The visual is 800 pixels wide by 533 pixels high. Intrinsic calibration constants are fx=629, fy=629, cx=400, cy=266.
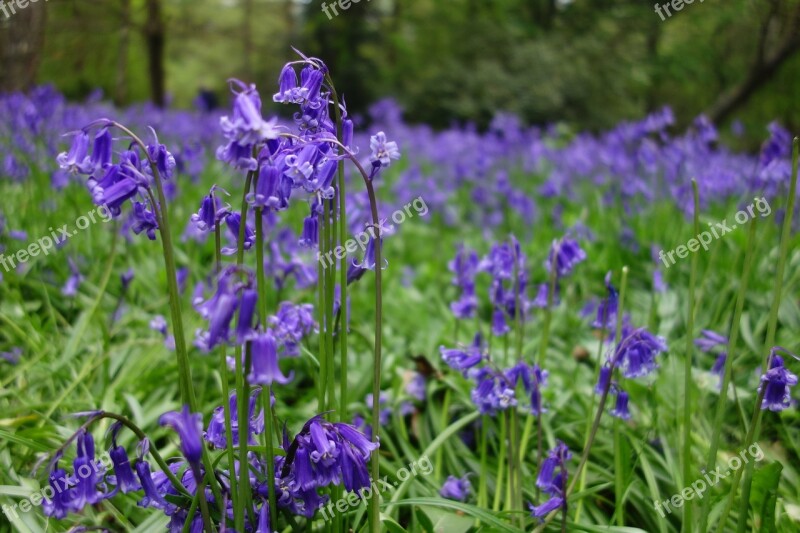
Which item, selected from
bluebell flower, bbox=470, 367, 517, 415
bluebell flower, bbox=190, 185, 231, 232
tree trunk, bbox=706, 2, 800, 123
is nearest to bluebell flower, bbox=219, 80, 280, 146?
bluebell flower, bbox=190, 185, 231, 232

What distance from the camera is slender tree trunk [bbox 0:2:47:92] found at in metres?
6.54

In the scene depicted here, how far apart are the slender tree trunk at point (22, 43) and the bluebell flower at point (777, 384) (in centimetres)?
721

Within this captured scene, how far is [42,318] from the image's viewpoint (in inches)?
133

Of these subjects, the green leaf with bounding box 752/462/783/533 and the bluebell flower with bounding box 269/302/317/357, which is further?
the bluebell flower with bounding box 269/302/317/357

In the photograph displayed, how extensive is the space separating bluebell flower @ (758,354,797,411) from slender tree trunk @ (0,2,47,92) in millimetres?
7214

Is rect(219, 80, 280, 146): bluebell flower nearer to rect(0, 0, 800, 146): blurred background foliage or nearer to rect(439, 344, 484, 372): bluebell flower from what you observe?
rect(439, 344, 484, 372): bluebell flower

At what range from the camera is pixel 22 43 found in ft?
22.3

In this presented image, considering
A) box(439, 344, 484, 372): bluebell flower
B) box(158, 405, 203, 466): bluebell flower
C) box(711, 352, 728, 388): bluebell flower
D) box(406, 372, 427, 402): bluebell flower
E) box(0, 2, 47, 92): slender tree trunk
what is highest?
box(0, 2, 47, 92): slender tree trunk

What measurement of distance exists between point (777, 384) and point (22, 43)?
305 inches

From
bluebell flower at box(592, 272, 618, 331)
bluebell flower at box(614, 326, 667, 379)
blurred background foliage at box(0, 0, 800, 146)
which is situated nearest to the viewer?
bluebell flower at box(614, 326, 667, 379)

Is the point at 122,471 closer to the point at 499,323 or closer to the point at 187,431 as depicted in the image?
the point at 187,431

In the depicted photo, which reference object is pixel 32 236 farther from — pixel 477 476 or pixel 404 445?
pixel 477 476

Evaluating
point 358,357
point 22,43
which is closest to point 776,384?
point 358,357

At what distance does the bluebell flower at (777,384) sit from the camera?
1.56 meters
